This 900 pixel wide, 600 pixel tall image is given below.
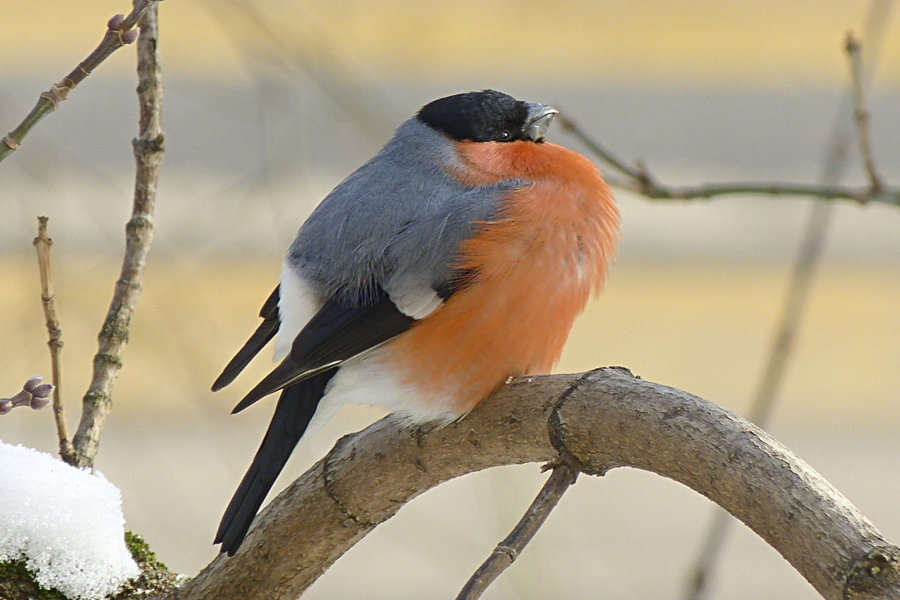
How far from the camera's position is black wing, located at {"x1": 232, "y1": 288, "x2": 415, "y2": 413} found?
1.46m

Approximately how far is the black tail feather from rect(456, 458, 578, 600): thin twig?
35cm

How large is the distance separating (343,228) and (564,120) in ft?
1.74

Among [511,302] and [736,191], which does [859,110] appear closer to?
[736,191]

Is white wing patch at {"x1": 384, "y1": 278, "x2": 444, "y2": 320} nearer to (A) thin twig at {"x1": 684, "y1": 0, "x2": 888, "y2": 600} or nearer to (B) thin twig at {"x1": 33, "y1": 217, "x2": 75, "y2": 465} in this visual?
(B) thin twig at {"x1": 33, "y1": 217, "x2": 75, "y2": 465}

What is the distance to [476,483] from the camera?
11.7 ft

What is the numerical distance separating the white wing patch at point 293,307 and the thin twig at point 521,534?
480 mm

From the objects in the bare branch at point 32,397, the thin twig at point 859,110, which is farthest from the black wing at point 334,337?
the thin twig at point 859,110

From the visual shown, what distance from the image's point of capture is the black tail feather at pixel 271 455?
1.35m

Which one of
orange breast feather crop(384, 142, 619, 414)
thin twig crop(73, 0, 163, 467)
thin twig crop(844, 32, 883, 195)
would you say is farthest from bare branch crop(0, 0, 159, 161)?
thin twig crop(844, 32, 883, 195)

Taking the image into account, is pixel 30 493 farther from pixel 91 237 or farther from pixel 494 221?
pixel 91 237

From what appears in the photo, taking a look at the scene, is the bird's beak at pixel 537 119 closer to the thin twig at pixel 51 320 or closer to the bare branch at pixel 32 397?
the thin twig at pixel 51 320

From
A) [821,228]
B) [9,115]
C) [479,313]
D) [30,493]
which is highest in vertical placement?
[9,115]

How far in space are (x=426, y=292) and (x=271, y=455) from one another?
0.32 metres

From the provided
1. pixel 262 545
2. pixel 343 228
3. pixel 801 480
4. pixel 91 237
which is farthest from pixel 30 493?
pixel 91 237
